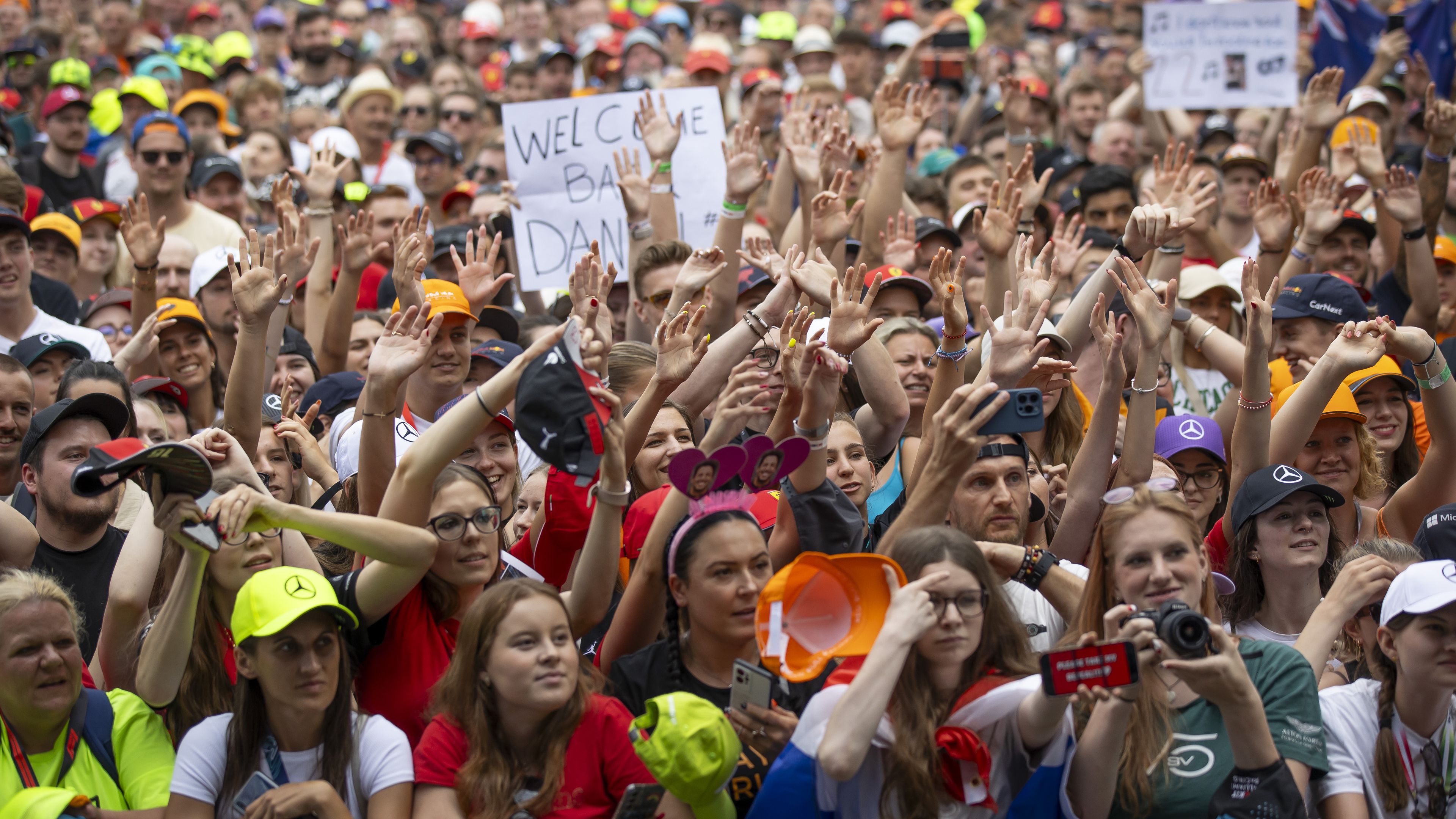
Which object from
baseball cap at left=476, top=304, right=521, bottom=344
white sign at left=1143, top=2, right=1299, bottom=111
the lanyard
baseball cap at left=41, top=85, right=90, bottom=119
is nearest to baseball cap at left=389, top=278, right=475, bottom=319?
baseball cap at left=476, top=304, right=521, bottom=344

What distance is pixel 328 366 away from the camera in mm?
6820

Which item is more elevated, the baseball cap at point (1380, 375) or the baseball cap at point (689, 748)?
the baseball cap at point (1380, 375)

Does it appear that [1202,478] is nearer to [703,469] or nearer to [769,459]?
[769,459]

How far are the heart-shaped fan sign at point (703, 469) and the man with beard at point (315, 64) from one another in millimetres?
9715

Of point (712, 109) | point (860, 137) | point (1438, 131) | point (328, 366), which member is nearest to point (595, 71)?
point (860, 137)

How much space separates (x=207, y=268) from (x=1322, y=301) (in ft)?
18.0

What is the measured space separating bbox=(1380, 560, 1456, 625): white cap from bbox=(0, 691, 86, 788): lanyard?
3641mm

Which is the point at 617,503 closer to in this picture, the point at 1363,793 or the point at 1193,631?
the point at 1193,631

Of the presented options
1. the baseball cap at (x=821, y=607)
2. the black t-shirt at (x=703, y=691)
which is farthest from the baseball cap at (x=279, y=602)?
the baseball cap at (x=821, y=607)

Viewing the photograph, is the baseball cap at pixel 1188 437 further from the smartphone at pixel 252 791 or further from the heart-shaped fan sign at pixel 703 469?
the smartphone at pixel 252 791

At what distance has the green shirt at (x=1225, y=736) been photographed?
344 centimetres

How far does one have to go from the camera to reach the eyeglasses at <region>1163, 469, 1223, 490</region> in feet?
17.0

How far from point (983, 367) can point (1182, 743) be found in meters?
1.55

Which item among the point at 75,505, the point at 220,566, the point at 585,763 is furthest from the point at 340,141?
the point at 585,763
